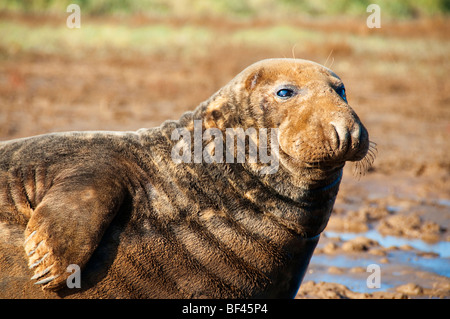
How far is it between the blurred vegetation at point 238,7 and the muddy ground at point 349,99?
9.50 ft

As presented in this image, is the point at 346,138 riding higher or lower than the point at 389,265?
higher

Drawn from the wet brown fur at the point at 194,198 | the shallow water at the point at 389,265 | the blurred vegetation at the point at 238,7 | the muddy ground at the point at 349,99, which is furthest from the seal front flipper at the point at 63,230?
the blurred vegetation at the point at 238,7

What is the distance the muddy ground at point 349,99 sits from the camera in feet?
17.8

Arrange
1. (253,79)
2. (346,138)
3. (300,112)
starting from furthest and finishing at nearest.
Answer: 1. (253,79)
2. (300,112)
3. (346,138)

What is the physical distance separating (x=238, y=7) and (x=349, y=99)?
15553mm

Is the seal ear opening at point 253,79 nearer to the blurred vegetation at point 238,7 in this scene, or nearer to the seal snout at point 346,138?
the seal snout at point 346,138

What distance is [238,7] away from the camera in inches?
1077

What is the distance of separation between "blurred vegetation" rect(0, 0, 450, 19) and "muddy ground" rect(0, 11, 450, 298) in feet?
9.50

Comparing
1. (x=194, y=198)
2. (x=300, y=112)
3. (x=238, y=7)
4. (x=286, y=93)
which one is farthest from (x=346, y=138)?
(x=238, y=7)

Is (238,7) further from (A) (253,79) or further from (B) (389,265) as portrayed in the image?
(A) (253,79)

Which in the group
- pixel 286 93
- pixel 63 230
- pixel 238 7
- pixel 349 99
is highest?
pixel 286 93
